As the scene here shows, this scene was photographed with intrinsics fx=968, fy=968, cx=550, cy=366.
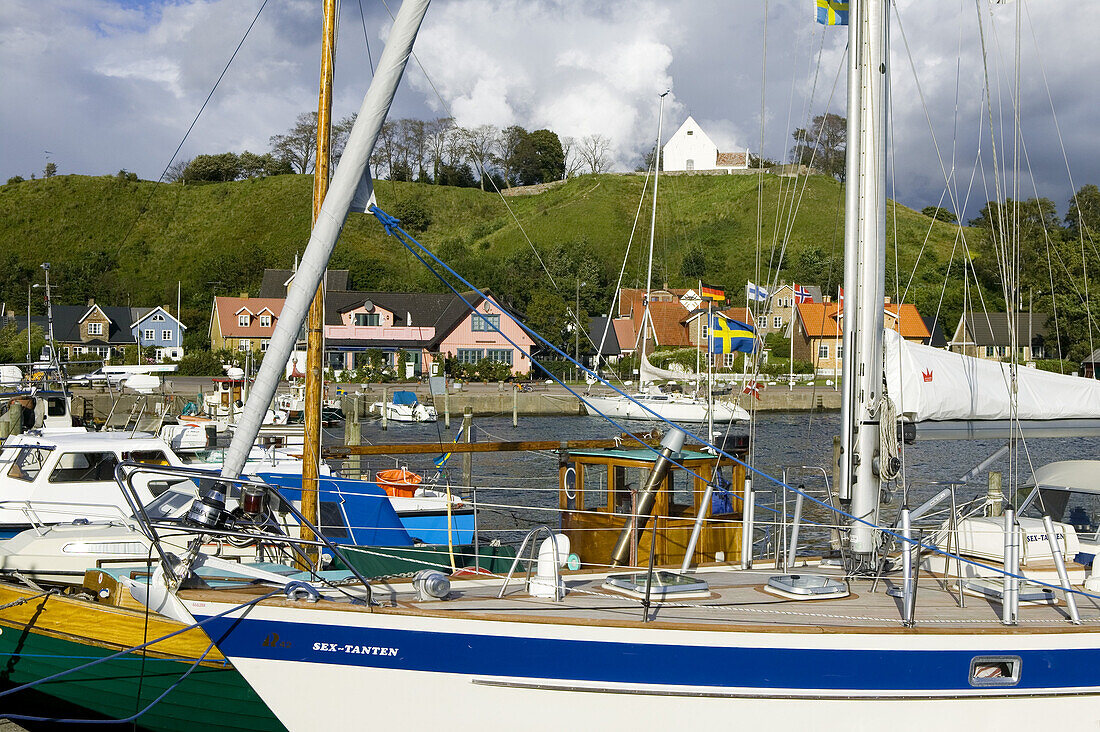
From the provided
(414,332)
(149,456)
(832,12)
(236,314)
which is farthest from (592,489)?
(236,314)

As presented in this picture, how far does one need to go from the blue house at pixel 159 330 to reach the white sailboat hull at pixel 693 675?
82.5 metres

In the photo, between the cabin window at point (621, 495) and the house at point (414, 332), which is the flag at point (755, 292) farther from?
the house at point (414, 332)

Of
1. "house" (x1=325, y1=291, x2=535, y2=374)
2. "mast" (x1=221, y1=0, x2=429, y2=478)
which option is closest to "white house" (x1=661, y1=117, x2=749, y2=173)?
"house" (x1=325, y1=291, x2=535, y2=374)

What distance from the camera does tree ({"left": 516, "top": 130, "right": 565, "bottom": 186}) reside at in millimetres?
159625

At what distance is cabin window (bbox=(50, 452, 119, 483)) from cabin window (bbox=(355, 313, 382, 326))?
6248 cm

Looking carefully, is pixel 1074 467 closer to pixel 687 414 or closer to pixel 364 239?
pixel 687 414

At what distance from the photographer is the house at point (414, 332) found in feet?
241

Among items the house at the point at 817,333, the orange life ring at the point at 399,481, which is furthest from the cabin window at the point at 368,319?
the orange life ring at the point at 399,481

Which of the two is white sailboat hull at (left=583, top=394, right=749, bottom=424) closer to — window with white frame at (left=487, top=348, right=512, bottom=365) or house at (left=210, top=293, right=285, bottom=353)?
window with white frame at (left=487, top=348, right=512, bottom=365)

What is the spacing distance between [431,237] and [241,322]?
52832 mm

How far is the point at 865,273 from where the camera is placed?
8844mm

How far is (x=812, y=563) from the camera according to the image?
1051cm

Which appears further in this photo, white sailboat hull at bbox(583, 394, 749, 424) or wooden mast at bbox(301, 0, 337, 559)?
white sailboat hull at bbox(583, 394, 749, 424)

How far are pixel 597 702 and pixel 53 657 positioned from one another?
540cm
